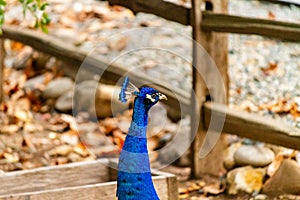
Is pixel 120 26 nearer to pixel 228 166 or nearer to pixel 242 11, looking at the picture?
pixel 242 11

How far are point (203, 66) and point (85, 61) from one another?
113 cm

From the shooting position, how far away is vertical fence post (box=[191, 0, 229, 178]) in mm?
4914

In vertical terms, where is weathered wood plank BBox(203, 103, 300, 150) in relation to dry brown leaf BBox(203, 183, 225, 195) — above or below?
above

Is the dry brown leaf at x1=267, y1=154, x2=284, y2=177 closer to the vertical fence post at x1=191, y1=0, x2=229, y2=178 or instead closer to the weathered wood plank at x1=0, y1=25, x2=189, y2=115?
the vertical fence post at x1=191, y1=0, x2=229, y2=178

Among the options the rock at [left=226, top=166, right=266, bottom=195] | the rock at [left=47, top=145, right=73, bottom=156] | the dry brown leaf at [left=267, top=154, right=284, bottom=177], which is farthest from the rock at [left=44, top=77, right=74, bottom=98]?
the dry brown leaf at [left=267, top=154, right=284, bottom=177]

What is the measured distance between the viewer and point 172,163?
17.7 feet

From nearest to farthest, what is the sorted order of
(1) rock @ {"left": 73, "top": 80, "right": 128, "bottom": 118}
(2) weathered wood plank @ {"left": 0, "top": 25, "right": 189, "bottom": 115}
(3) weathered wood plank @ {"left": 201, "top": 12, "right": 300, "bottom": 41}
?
1. (3) weathered wood plank @ {"left": 201, "top": 12, "right": 300, "bottom": 41}
2. (2) weathered wood plank @ {"left": 0, "top": 25, "right": 189, "bottom": 115}
3. (1) rock @ {"left": 73, "top": 80, "right": 128, "bottom": 118}


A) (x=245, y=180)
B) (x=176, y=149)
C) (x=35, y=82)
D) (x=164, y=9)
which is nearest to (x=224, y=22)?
(x=164, y=9)

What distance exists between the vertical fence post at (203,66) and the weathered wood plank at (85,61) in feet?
0.42

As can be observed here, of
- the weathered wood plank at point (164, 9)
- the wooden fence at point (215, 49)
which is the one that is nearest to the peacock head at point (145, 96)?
the wooden fence at point (215, 49)

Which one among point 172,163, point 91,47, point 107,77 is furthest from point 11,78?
point 172,163

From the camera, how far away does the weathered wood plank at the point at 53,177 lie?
3.96 m

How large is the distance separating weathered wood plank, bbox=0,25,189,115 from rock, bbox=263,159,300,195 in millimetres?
815

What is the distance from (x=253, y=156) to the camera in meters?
4.82
